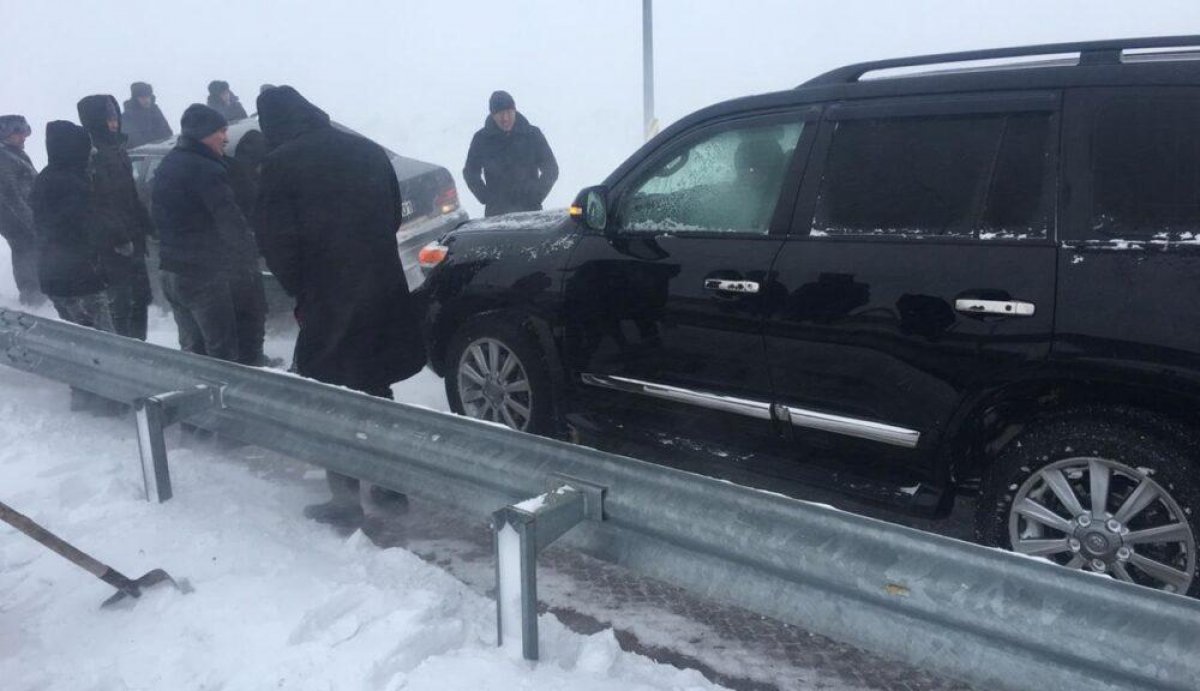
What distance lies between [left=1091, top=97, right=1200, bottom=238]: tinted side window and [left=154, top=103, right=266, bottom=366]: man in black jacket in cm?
462

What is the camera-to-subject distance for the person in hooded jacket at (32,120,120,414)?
244 inches

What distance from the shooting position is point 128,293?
678cm

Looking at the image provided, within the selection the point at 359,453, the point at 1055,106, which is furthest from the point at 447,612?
the point at 1055,106

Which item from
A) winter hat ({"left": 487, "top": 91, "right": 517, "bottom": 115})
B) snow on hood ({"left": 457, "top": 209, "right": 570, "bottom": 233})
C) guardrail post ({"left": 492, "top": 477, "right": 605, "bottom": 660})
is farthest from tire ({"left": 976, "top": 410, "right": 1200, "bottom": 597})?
winter hat ({"left": 487, "top": 91, "right": 517, "bottom": 115})

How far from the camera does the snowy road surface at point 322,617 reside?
2.87 meters

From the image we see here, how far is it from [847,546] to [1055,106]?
1.83 m

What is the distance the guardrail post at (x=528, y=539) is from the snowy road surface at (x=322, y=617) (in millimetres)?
107

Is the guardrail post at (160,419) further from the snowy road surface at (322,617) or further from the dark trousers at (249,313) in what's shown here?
the dark trousers at (249,313)

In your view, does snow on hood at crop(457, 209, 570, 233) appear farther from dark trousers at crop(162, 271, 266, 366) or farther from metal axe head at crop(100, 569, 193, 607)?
metal axe head at crop(100, 569, 193, 607)

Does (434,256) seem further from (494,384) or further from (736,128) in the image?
(736,128)

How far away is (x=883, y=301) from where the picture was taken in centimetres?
339

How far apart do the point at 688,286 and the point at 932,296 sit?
40.6 inches

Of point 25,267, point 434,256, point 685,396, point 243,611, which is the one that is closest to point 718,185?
point 685,396

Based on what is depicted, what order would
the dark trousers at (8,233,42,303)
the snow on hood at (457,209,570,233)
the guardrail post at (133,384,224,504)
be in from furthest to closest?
the dark trousers at (8,233,42,303) → the snow on hood at (457,209,570,233) → the guardrail post at (133,384,224,504)
